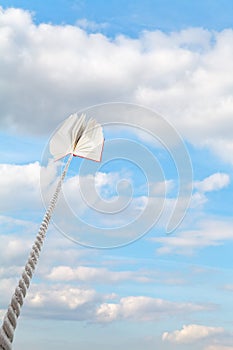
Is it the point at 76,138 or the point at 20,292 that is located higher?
the point at 76,138

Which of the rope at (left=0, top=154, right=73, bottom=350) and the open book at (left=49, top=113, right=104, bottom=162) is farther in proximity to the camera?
the open book at (left=49, top=113, right=104, bottom=162)

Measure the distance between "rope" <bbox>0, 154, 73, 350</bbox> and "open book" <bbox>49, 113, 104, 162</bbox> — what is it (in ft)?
11.3

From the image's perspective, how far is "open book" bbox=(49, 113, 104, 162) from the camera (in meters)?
23.8

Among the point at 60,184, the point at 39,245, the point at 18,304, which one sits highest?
the point at 60,184

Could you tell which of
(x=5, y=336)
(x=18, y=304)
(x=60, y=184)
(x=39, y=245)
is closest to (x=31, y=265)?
(x=39, y=245)

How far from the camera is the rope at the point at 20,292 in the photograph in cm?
1113

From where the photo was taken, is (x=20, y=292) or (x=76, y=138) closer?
(x=20, y=292)

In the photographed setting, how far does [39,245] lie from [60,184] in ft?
18.7

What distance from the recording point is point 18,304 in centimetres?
1350

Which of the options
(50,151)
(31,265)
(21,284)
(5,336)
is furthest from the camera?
(50,151)

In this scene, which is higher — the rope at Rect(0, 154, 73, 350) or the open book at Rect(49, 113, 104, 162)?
the open book at Rect(49, 113, 104, 162)

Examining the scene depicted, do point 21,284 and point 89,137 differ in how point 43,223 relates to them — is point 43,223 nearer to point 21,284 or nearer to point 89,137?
point 21,284

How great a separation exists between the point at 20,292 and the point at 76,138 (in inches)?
432

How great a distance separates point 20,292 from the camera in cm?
1410
